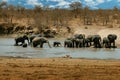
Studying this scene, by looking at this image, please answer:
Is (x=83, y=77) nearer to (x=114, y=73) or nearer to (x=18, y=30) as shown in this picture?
(x=114, y=73)

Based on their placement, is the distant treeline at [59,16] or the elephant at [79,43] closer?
the elephant at [79,43]

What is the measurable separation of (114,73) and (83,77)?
141 cm

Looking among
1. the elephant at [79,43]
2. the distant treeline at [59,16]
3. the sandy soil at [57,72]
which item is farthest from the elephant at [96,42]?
the distant treeline at [59,16]

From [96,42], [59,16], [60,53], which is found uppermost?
[59,16]

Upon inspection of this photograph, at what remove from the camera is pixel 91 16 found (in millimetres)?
52125

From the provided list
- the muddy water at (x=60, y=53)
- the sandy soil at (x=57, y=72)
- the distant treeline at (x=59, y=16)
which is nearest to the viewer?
the sandy soil at (x=57, y=72)

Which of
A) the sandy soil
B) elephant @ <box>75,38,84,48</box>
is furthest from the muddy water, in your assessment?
the sandy soil

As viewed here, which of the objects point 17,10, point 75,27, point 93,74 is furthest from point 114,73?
point 17,10

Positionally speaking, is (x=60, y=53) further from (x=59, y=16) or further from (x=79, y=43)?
(x=59, y=16)

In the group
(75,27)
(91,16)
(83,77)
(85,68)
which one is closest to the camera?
(83,77)

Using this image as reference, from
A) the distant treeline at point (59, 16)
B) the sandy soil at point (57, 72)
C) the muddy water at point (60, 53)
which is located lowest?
the muddy water at point (60, 53)

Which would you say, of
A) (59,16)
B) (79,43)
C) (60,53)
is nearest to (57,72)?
(60,53)

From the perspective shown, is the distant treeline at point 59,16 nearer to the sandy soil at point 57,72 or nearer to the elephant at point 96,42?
the elephant at point 96,42

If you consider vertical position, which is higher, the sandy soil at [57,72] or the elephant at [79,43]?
the sandy soil at [57,72]
